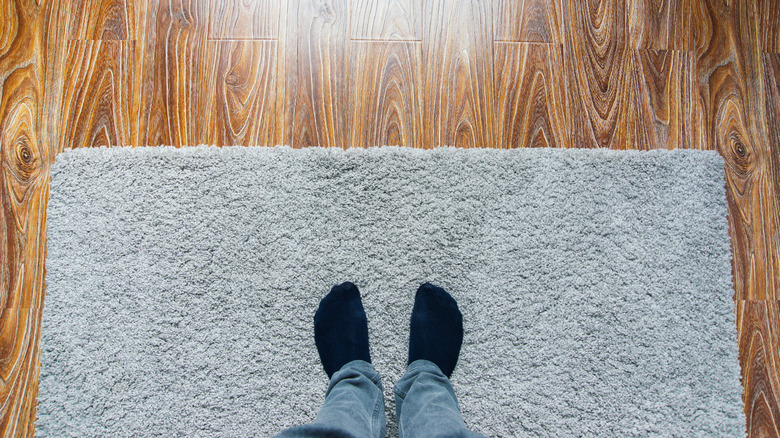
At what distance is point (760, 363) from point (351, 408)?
87 cm

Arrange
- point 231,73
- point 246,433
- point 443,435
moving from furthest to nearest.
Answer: point 231,73 → point 246,433 → point 443,435

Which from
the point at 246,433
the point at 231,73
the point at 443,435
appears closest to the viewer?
the point at 443,435

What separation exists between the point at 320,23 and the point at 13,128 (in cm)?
70

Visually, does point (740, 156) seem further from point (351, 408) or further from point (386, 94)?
point (351, 408)

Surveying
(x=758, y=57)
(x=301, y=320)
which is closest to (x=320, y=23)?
(x=301, y=320)

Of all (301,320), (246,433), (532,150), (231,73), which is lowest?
(246,433)

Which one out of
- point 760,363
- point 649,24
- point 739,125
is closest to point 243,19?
point 649,24

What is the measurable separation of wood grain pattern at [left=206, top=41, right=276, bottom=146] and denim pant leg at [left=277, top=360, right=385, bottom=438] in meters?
0.51

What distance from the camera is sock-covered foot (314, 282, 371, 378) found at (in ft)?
2.79

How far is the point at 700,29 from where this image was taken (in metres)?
0.99

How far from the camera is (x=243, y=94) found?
946 mm

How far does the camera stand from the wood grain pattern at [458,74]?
37.4 inches

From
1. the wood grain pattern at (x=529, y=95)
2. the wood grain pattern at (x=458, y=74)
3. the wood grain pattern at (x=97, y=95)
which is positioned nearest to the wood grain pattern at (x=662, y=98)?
the wood grain pattern at (x=529, y=95)

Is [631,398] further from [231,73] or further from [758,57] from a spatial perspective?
[231,73]
